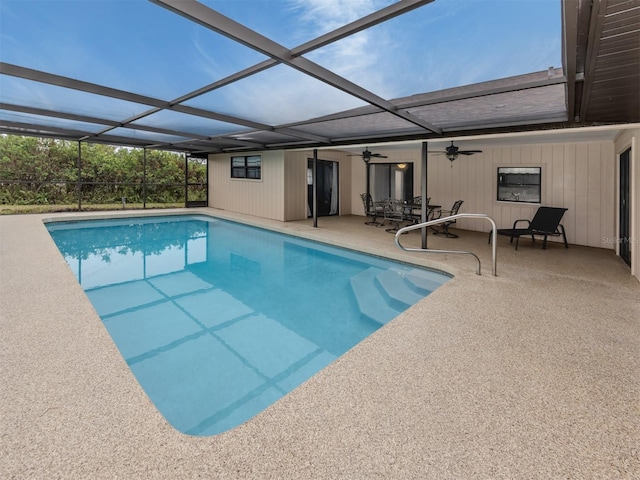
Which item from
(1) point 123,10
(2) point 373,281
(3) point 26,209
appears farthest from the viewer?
(3) point 26,209

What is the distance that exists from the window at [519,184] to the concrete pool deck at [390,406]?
5.09m

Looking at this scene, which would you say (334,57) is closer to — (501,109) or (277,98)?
(277,98)

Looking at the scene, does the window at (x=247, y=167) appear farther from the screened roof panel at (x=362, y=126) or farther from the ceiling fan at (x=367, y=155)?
the screened roof panel at (x=362, y=126)

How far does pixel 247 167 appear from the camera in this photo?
12055mm

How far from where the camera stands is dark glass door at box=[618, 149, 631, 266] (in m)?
5.30

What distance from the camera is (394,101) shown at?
14.4ft

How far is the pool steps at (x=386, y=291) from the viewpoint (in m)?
4.33

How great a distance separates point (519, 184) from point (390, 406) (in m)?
7.98

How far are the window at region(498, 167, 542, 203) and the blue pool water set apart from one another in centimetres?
420

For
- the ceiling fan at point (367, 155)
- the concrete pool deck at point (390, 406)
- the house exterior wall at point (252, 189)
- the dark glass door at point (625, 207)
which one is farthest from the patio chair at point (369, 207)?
the concrete pool deck at point (390, 406)

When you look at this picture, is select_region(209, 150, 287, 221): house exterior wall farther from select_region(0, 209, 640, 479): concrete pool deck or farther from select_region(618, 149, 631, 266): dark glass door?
select_region(618, 149, 631, 266): dark glass door

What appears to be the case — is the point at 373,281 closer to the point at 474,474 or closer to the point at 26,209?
the point at 474,474

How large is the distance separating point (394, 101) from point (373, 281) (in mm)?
2730

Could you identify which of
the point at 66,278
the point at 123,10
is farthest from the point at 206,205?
the point at 123,10
